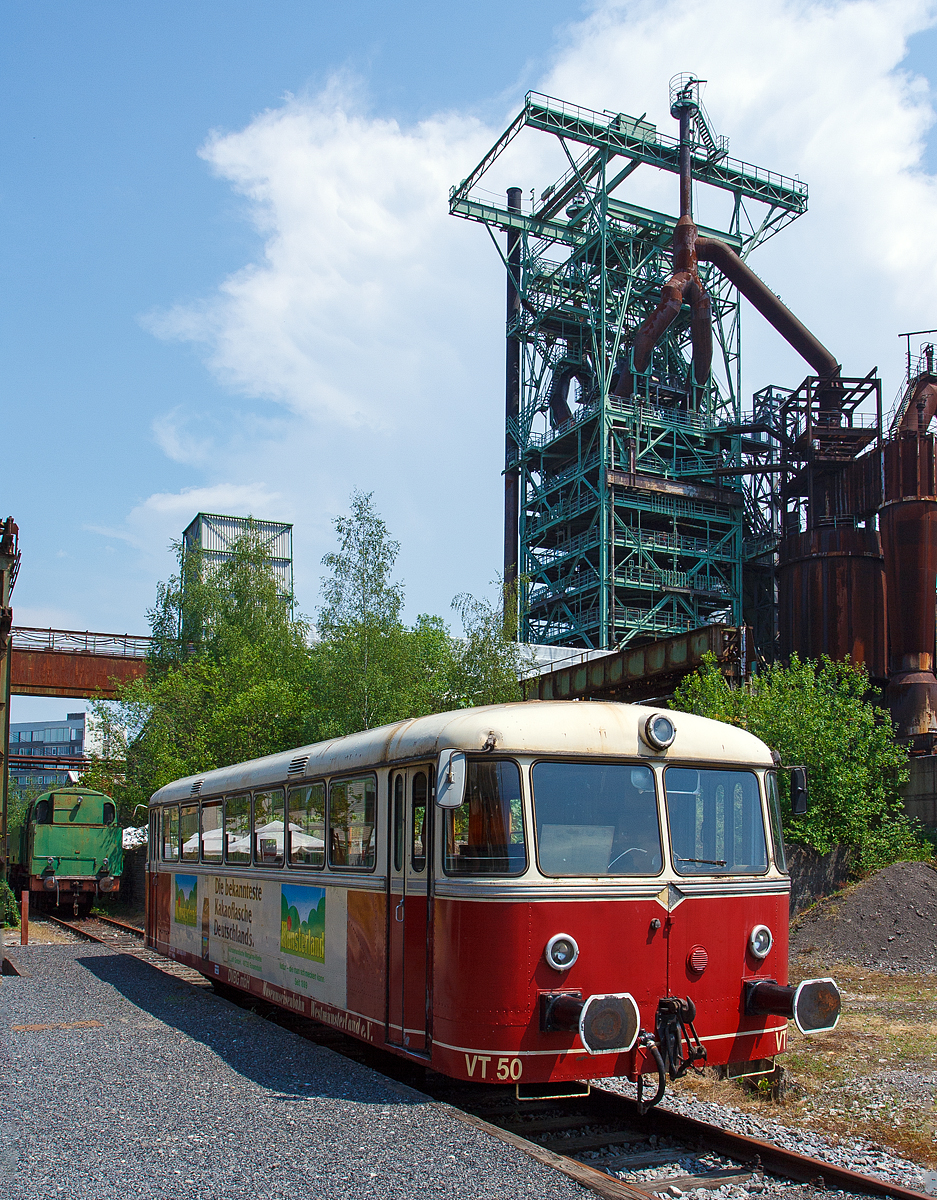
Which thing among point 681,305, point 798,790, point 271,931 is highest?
point 681,305

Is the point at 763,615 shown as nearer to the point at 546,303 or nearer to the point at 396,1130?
the point at 546,303

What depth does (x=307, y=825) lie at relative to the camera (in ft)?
32.5

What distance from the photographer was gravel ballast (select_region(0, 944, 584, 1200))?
572 centimetres

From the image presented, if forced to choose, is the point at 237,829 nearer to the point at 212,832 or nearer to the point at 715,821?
the point at 212,832

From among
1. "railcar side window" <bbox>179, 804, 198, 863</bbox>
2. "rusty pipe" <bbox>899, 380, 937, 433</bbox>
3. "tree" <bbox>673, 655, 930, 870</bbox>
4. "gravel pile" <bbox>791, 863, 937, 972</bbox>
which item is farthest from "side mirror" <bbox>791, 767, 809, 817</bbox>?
"rusty pipe" <bbox>899, 380, 937, 433</bbox>

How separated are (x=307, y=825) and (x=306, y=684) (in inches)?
760

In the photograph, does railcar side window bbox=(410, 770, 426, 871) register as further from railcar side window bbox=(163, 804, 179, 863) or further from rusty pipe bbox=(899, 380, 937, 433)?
rusty pipe bbox=(899, 380, 937, 433)

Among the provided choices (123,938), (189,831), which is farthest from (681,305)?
(189,831)

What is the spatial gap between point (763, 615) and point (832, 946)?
37.0m

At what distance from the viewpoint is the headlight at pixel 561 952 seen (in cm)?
697

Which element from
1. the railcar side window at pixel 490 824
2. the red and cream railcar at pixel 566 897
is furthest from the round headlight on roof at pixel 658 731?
the railcar side window at pixel 490 824

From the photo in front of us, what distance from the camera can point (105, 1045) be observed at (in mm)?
9492

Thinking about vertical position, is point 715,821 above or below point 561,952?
above

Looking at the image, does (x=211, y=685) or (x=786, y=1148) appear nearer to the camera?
(x=786, y=1148)
